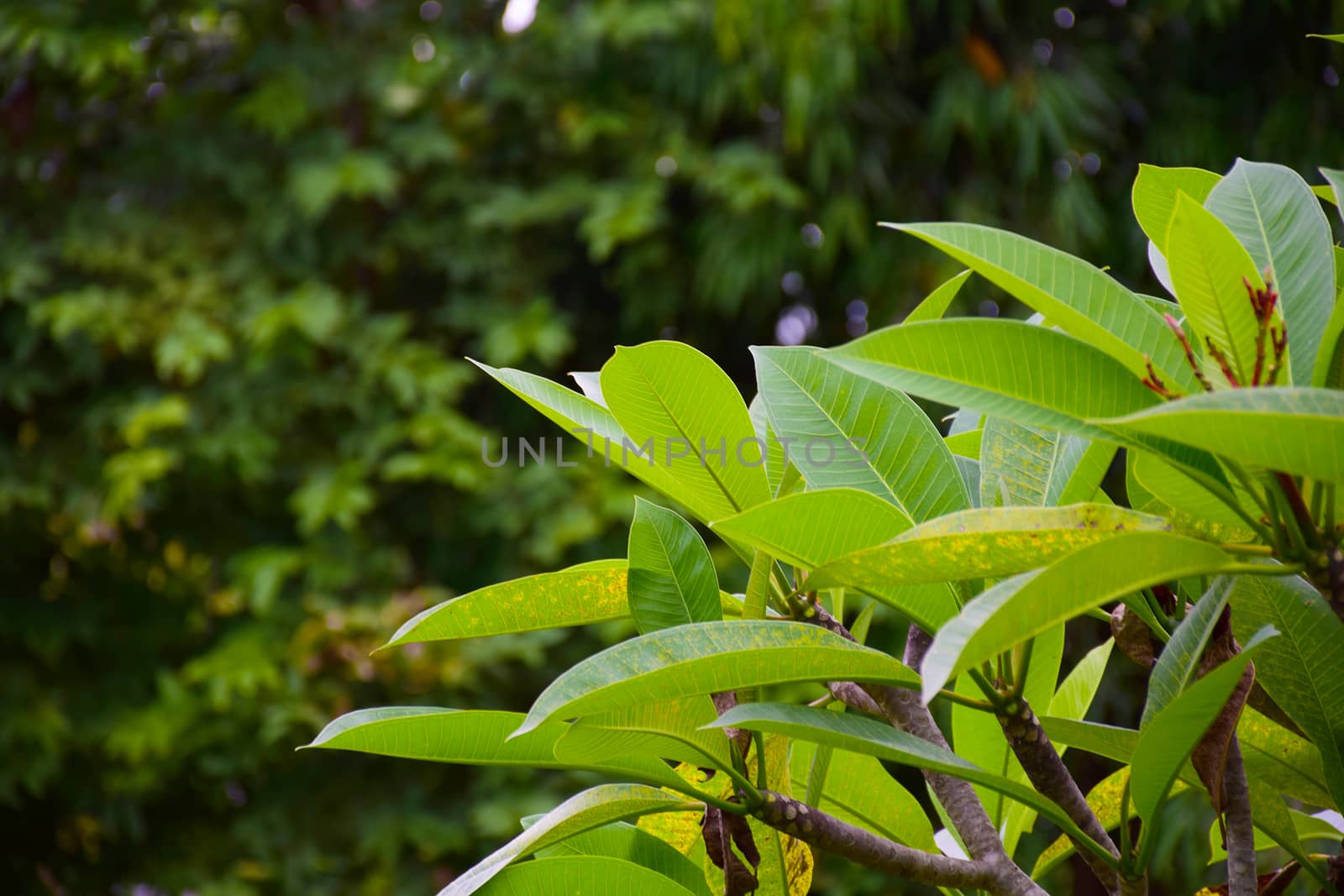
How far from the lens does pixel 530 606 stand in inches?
14.8

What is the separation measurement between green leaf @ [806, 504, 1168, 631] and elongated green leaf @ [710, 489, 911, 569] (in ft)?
0.06

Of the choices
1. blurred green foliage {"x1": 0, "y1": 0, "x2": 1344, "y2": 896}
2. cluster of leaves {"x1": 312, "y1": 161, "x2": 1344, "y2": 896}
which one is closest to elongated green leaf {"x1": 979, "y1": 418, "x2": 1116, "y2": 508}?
cluster of leaves {"x1": 312, "y1": 161, "x2": 1344, "y2": 896}

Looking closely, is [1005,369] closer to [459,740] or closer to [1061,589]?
[1061,589]

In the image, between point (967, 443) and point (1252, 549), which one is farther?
point (967, 443)

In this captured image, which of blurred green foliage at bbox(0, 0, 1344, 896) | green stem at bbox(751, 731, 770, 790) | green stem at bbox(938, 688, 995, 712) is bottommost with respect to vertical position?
blurred green foliage at bbox(0, 0, 1344, 896)

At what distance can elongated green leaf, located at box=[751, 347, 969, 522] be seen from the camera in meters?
0.36

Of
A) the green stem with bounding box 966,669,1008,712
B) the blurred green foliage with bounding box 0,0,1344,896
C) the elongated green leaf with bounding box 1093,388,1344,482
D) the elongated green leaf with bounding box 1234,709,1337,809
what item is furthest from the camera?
the blurred green foliage with bounding box 0,0,1344,896

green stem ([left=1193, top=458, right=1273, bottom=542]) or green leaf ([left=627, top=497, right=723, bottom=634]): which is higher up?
green stem ([left=1193, top=458, right=1273, bottom=542])

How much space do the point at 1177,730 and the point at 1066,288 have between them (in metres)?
0.13

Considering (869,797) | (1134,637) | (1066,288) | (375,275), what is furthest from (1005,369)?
(375,275)

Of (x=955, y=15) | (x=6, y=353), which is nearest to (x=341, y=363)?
(x=6, y=353)

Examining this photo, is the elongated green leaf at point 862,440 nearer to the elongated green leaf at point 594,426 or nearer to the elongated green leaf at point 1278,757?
the elongated green leaf at point 594,426

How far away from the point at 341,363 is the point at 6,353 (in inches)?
30.2

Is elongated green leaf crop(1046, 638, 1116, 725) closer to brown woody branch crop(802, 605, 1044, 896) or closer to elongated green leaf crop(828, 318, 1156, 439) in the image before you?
brown woody branch crop(802, 605, 1044, 896)
